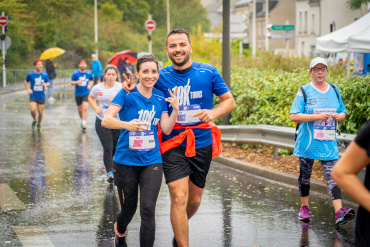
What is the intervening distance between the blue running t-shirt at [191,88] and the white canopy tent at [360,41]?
9729 mm

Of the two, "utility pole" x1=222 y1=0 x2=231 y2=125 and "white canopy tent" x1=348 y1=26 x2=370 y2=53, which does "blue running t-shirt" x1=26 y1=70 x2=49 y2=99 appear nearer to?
"utility pole" x1=222 y1=0 x2=231 y2=125

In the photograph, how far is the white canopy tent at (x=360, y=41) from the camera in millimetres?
14705

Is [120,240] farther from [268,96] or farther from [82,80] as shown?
[82,80]

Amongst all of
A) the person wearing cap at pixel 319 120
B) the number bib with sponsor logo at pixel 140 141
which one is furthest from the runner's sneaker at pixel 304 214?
the number bib with sponsor logo at pixel 140 141

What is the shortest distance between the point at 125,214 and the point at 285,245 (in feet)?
5.41

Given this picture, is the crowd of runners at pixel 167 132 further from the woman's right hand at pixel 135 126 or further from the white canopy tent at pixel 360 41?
the white canopy tent at pixel 360 41

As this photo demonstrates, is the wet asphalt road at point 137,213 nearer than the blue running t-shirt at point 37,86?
Yes

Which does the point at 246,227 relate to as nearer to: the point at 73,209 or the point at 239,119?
the point at 73,209

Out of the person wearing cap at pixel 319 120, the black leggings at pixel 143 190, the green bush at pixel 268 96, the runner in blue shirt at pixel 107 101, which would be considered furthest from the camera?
the green bush at pixel 268 96

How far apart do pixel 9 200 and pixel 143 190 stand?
11.5ft

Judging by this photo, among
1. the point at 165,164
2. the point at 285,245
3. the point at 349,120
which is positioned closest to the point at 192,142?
the point at 165,164

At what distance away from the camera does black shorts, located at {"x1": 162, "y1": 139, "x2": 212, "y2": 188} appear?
220 inches

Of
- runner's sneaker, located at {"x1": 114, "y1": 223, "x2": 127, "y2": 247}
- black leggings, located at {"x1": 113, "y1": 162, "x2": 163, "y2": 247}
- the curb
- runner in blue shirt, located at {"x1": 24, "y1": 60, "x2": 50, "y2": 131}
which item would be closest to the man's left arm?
black leggings, located at {"x1": 113, "y1": 162, "x2": 163, "y2": 247}

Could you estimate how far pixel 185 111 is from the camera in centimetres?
562
